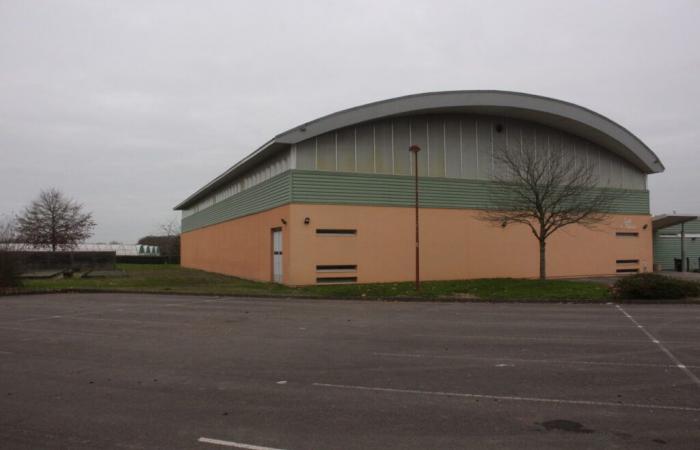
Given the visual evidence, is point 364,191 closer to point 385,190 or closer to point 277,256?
point 385,190

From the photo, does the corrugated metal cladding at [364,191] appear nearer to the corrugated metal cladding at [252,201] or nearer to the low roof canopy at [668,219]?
the corrugated metal cladding at [252,201]

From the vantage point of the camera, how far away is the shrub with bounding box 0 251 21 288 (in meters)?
24.9

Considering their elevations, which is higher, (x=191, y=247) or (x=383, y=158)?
(x=383, y=158)

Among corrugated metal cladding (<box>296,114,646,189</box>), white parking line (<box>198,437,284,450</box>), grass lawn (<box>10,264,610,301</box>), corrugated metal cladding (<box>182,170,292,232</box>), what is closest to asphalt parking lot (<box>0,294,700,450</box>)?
white parking line (<box>198,437,284,450</box>)

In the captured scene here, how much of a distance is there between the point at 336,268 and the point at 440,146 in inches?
326

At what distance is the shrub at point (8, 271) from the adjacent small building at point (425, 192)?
11.0m

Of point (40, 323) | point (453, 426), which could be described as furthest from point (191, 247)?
point (453, 426)

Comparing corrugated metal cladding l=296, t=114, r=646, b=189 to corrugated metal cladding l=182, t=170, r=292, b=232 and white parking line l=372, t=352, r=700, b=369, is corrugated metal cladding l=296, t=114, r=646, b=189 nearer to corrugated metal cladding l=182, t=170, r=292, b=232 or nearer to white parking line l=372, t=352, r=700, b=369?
corrugated metal cladding l=182, t=170, r=292, b=232

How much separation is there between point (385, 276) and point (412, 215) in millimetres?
3261

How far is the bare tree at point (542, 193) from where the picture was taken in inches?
992

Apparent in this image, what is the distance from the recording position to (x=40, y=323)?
14.4 metres

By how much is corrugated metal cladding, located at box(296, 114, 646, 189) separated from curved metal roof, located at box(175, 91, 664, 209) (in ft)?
1.81

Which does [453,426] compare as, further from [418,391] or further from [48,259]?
[48,259]

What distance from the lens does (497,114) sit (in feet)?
99.6
